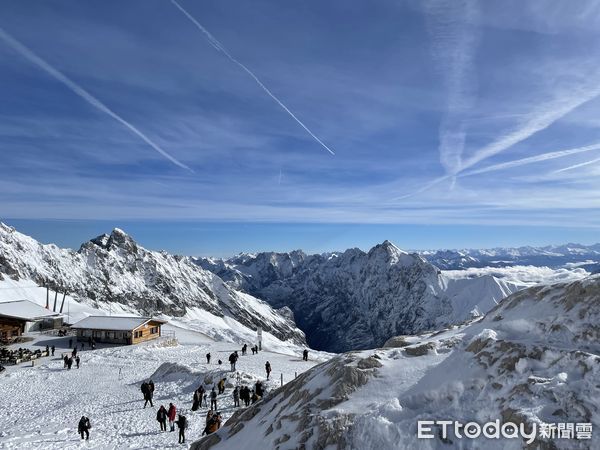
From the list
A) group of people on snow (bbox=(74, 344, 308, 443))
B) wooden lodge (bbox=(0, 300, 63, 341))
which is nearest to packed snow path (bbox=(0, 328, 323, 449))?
group of people on snow (bbox=(74, 344, 308, 443))

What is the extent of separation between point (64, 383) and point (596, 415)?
4088 cm

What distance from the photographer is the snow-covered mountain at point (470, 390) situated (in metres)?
9.70

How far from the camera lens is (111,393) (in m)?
33.8

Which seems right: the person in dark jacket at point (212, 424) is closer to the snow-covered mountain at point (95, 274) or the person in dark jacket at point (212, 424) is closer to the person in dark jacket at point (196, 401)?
the person in dark jacket at point (196, 401)

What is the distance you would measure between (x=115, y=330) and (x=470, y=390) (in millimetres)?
54158

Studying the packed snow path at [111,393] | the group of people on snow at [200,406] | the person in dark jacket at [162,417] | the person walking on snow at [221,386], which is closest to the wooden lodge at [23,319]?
the packed snow path at [111,393]

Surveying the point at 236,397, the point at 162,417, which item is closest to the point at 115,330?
the point at 236,397

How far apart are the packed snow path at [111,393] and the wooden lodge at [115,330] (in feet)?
10.8

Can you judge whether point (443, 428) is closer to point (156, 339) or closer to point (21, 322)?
point (156, 339)

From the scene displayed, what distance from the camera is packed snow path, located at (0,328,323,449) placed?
894 inches

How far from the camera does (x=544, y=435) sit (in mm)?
9258

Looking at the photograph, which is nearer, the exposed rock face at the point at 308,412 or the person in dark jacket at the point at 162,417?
the exposed rock face at the point at 308,412

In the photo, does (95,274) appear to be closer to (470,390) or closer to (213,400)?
(213,400)

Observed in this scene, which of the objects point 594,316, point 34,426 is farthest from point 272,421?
point 34,426
